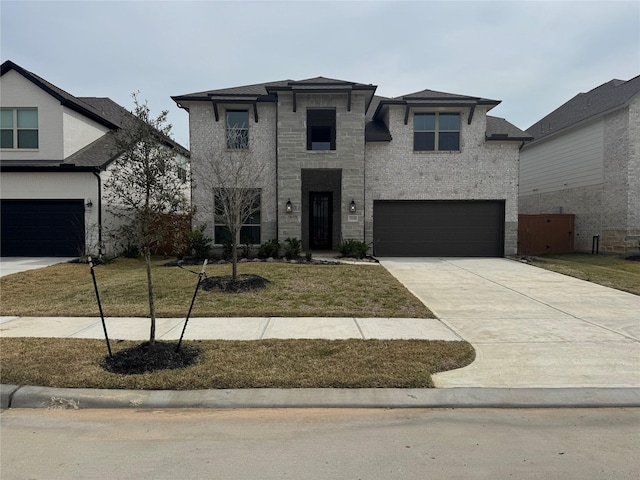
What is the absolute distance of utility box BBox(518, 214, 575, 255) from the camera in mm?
18453

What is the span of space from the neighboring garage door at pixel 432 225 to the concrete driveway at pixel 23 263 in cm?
A: 1217

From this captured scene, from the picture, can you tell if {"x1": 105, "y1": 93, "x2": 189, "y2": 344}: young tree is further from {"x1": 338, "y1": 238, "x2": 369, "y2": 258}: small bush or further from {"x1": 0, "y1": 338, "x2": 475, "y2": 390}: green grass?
{"x1": 338, "y1": 238, "x2": 369, "y2": 258}: small bush

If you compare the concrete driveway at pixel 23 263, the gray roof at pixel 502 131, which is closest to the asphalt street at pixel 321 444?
the concrete driveway at pixel 23 263

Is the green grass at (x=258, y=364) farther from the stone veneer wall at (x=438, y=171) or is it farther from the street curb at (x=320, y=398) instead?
the stone veneer wall at (x=438, y=171)

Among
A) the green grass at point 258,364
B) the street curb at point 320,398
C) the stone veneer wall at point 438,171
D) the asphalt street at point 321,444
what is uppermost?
the stone veneer wall at point 438,171

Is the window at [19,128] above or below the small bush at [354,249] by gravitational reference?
above

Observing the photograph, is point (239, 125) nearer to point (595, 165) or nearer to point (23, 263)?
point (23, 263)

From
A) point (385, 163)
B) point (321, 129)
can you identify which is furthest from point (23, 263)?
point (385, 163)

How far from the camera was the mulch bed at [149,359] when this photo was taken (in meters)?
4.82

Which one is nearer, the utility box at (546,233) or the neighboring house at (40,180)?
the neighboring house at (40,180)

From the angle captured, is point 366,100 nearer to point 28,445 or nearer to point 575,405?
point 575,405

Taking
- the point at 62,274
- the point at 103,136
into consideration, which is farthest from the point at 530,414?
the point at 103,136

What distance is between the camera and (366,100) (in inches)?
627

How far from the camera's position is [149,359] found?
16.4 ft
